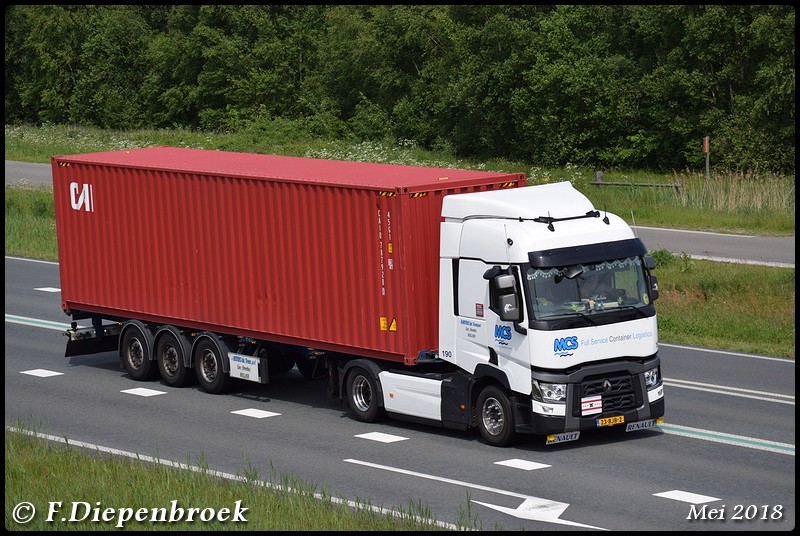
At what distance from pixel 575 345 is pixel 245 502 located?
4.94m

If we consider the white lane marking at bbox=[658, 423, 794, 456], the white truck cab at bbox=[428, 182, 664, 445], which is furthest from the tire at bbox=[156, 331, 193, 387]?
the white lane marking at bbox=[658, 423, 794, 456]

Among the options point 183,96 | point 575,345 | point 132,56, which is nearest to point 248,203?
point 575,345

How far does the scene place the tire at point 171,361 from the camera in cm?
2047

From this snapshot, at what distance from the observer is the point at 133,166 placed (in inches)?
820

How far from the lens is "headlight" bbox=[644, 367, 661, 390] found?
54.5 feet

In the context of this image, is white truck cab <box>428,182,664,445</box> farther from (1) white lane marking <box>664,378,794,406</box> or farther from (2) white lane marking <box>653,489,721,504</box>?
(1) white lane marking <box>664,378,794,406</box>

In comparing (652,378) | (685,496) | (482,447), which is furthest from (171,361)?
(685,496)

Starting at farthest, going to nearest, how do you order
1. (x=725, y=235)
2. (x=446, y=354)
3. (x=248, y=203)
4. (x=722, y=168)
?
(x=722, y=168) → (x=725, y=235) → (x=248, y=203) → (x=446, y=354)

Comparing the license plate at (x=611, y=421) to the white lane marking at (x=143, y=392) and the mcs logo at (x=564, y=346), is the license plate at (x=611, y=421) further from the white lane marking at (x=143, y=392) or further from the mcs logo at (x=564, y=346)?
the white lane marking at (x=143, y=392)

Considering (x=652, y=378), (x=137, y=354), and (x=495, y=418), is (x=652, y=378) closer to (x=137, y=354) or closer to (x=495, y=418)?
(x=495, y=418)

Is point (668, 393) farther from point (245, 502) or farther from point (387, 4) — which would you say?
point (387, 4)

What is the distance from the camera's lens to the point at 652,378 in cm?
1672

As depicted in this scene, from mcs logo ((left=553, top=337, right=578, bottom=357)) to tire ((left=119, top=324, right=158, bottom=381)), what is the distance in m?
7.57

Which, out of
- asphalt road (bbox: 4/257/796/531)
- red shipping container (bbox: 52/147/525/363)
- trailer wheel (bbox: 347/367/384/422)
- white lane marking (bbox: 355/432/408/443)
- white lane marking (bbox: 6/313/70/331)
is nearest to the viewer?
asphalt road (bbox: 4/257/796/531)
